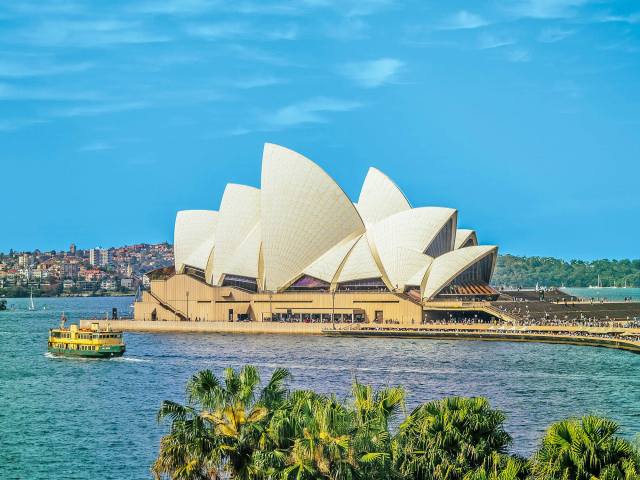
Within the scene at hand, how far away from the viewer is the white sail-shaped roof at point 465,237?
84688 millimetres

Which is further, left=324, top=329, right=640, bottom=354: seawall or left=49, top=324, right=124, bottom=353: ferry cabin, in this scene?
left=324, top=329, right=640, bottom=354: seawall

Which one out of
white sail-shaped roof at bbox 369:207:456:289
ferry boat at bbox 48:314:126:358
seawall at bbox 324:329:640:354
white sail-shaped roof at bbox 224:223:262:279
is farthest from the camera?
white sail-shaped roof at bbox 224:223:262:279

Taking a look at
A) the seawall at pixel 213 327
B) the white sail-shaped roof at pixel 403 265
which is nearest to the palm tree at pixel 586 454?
the seawall at pixel 213 327

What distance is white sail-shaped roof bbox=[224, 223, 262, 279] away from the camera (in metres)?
82.5

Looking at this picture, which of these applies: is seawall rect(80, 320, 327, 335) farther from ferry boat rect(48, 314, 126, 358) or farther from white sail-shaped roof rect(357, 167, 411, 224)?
white sail-shaped roof rect(357, 167, 411, 224)

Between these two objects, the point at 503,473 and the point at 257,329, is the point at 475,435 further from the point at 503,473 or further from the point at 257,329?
the point at 257,329

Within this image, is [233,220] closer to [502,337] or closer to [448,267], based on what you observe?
[448,267]

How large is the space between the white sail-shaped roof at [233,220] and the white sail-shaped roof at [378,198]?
839cm

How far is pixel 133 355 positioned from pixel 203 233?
28357 millimetres

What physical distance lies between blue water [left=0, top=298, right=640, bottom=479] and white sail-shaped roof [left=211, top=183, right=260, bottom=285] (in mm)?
12151

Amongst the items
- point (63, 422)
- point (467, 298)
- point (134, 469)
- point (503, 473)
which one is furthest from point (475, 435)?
point (467, 298)

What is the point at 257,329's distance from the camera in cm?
7900

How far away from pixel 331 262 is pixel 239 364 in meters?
27.9

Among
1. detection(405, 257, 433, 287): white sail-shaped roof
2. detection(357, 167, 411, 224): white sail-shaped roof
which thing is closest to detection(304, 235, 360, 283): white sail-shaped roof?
detection(357, 167, 411, 224): white sail-shaped roof
